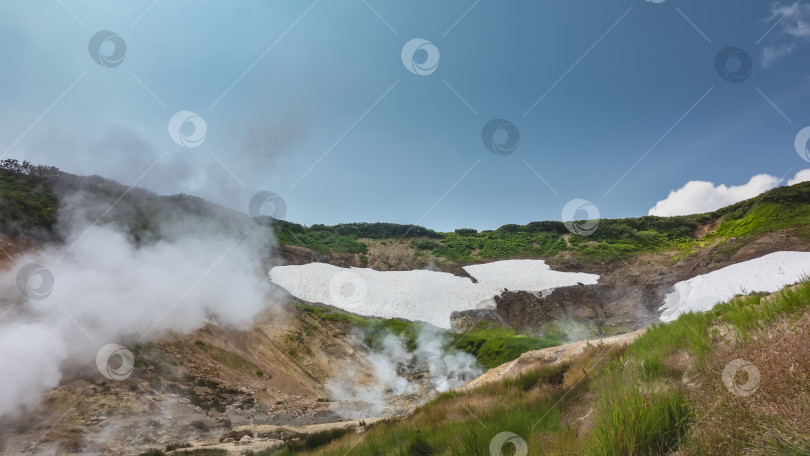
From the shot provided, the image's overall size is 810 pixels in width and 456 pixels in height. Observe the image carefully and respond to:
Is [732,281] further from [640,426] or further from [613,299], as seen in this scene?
[640,426]

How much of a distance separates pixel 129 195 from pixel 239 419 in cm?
2332

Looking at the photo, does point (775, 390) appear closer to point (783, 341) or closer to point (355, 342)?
point (783, 341)

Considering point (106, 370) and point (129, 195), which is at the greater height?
point (129, 195)

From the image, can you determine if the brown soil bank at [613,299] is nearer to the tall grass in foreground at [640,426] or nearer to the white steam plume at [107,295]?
the white steam plume at [107,295]

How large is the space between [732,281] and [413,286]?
31.6 meters

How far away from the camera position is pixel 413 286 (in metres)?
44.4

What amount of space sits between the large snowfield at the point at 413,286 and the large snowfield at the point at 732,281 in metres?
9.82

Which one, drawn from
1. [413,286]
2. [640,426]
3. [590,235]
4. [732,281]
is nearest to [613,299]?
[732,281]

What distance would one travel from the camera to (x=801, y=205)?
41.0 m

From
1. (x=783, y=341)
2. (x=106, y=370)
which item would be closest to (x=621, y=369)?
(x=783, y=341)

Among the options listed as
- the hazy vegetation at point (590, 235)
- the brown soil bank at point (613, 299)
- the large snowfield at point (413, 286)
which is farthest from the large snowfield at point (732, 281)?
the large snowfield at point (413, 286)

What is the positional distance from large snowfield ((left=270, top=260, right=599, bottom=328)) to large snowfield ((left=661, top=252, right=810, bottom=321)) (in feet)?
32.2

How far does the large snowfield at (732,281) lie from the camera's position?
30250 millimetres

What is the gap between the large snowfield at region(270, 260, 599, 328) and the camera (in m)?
37.9
